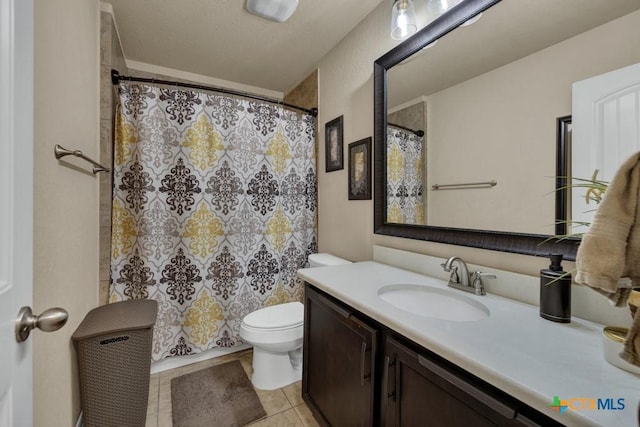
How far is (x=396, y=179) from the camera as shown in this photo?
5.28 ft

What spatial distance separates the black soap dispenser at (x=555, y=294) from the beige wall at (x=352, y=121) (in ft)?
1.32

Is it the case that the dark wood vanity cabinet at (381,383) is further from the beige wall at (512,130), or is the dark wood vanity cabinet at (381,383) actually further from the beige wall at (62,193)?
the beige wall at (62,193)

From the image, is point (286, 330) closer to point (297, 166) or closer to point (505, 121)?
point (297, 166)

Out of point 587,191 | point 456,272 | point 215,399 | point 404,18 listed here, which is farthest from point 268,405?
point 404,18

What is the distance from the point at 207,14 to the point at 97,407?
230cm

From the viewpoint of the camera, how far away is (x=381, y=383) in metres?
0.95

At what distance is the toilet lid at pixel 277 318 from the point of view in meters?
1.65

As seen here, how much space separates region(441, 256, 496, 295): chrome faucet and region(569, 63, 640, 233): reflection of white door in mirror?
1.17 ft

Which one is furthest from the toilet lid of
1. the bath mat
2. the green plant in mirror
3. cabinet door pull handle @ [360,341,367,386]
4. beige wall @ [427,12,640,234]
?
the green plant in mirror

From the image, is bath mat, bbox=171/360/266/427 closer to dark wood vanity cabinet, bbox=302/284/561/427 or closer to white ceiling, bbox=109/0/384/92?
dark wood vanity cabinet, bbox=302/284/561/427

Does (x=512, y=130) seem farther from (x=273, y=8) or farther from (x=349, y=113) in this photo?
(x=273, y=8)

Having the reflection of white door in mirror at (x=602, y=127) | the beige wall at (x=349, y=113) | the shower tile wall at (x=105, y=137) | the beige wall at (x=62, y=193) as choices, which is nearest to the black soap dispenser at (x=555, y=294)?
the reflection of white door in mirror at (x=602, y=127)

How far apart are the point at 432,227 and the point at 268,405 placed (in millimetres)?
1402

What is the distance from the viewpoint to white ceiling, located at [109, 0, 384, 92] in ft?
5.67
